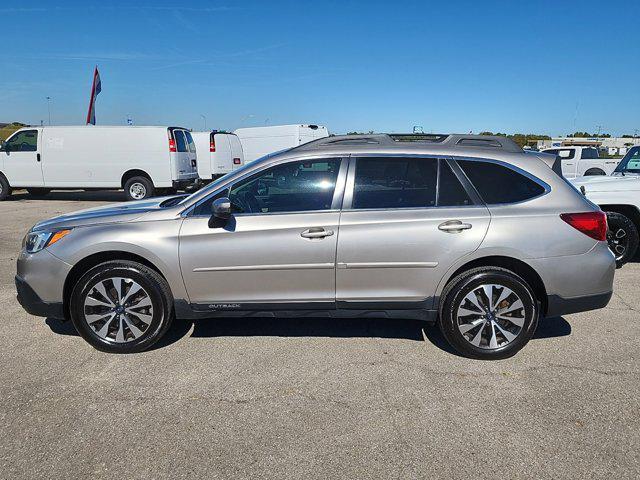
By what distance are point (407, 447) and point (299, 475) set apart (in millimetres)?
617

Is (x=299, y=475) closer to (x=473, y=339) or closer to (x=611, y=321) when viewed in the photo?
(x=473, y=339)

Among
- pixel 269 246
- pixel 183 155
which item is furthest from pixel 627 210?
pixel 183 155

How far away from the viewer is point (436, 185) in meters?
3.48

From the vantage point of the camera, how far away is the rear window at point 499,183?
3.43m

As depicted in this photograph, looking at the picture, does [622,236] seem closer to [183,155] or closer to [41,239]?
[41,239]

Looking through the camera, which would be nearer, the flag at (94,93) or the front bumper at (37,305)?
the front bumper at (37,305)

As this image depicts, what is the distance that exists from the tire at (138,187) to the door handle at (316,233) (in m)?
10.6

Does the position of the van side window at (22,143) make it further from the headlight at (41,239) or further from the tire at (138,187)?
the headlight at (41,239)

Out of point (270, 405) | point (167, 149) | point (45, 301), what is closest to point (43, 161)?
point (167, 149)

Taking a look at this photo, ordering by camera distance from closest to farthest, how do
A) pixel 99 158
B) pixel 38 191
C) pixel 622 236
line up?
pixel 622 236, pixel 99 158, pixel 38 191

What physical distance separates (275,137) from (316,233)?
51.3 ft

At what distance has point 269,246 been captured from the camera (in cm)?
336

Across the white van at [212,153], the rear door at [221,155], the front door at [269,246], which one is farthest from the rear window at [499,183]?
the rear door at [221,155]

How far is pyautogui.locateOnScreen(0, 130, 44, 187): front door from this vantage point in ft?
42.6
